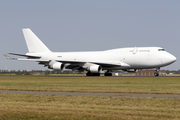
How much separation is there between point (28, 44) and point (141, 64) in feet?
85.4

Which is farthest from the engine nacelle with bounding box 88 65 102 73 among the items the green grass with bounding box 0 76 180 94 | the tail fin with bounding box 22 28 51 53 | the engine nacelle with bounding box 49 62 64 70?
the green grass with bounding box 0 76 180 94

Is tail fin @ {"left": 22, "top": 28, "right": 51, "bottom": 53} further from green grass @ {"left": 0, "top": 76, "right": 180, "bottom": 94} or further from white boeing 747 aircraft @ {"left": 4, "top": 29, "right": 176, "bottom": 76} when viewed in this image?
green grass @ {"left": 0, "top": 76, "right": 180, "bottom": 94}

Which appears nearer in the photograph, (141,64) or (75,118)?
(75,118)

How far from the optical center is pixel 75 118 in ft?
36.4

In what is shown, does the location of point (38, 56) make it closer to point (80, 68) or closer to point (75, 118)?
point (80, 68)

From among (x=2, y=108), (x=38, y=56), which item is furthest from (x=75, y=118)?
(x=38, y=56)

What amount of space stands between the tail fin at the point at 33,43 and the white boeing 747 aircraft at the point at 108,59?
4.15ft

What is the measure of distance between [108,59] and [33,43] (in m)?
18.3

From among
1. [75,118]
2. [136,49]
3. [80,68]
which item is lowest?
[75,118]

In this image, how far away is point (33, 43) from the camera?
211ft

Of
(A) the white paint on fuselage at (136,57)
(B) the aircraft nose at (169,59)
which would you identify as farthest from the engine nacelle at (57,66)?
(B) the aircraft nose at (169,59)

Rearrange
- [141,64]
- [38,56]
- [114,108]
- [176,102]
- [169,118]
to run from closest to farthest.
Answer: [169,118] < [114,108] < [176,102] < [141,64] < [38,56]

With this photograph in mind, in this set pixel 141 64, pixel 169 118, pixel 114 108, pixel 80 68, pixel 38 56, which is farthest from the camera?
pixel 38 56

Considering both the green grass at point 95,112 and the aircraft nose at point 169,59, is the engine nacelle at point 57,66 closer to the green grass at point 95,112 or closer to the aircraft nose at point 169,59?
the aircraft nose at point 169,59
